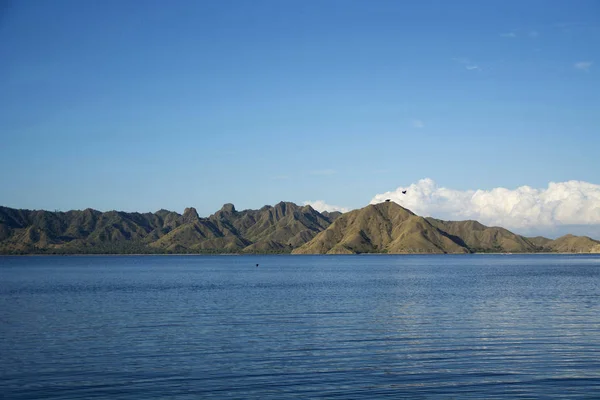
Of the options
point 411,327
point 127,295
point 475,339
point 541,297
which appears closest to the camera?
point 475,339

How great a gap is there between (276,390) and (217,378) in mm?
3712

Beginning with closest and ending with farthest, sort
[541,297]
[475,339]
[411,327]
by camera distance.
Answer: [475,339]
[411,327]
[541,297]

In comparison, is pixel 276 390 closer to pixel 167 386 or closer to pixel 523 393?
pixel 167 386

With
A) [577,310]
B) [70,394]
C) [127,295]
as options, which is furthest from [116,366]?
[127,295]

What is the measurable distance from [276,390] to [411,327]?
848 inches

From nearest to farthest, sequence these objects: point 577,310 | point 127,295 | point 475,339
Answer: point 475,339 < point 577,310 < point 127,295

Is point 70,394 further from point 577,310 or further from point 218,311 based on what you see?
point 577,310

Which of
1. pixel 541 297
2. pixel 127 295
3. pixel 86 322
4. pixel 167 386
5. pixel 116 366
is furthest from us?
pixel 127 295

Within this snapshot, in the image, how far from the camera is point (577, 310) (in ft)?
187

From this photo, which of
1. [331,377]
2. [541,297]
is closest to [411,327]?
[331,377]

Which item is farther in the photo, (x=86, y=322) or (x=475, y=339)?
(x=86, y=322)

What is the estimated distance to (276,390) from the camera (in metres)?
27.0

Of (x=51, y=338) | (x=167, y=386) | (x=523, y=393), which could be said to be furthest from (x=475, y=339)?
(x=51, y=338)

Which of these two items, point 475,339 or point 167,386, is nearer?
point 167,386
